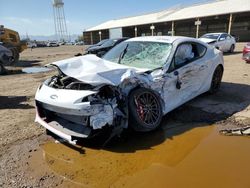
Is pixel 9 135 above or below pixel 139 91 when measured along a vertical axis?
below

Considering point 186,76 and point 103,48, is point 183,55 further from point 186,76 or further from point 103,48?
point 103,48

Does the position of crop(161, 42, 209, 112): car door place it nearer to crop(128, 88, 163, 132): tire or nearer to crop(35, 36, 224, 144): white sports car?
crop(35, 36, 224, 144): white sports car

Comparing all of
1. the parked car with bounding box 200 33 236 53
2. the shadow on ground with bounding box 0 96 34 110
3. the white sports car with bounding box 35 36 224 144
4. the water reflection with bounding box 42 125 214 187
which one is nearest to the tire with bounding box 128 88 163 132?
the white sports car with bounding box 35 36 224 144

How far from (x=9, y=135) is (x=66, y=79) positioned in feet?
4.92

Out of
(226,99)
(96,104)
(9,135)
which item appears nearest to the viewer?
(96,104)

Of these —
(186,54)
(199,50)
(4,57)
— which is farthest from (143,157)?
(4,57)

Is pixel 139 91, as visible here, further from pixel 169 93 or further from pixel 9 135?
pixel 9 135

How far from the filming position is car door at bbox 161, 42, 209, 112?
4766mm

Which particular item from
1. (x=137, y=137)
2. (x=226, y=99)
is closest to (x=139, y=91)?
(x=137, y=137)

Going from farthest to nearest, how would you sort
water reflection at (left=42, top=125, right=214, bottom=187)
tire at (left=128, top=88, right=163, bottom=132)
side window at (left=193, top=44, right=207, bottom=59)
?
1. side window at (left=193, top=44, right=207, bottom=59)
2. tire at (left=128, top=88, right=163, bottom=132)
3. water reflection at (left=42, top=125, right=214, bottom=187)

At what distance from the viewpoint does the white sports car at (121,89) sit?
12.2 ft

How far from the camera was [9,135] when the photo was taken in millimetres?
4660

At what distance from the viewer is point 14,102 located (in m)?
6.93

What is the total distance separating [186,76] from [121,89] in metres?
1.76
